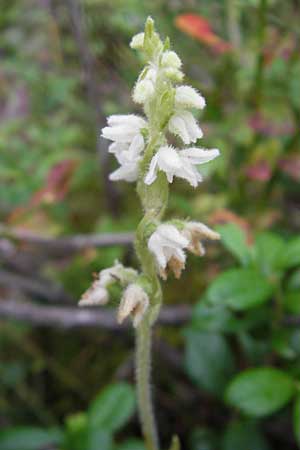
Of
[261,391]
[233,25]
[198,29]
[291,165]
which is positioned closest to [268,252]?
[261,391]

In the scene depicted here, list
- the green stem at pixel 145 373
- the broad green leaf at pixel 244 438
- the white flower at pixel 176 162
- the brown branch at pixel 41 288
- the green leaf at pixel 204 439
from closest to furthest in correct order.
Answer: the white flower at pixel 176 162 → the green stem at pixel 145 373 → the broad green leaf at pixel 244 438 → the green leaf at pixel 204 439 → the brown branch at pixel 41 288

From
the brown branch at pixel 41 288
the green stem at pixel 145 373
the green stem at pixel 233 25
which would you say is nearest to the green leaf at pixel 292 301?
the green stem at pixel 145 373

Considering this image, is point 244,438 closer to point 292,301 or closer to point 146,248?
point 292,301

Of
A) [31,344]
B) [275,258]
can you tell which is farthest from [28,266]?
[275,258]

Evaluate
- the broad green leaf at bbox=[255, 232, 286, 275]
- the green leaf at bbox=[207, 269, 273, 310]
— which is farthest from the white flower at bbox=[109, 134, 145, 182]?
the broad green leaf at bbox=[255, 232, 286, 275]

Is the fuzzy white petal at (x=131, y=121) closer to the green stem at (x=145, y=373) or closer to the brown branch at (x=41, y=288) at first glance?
the green stem at (x=145, y=373)

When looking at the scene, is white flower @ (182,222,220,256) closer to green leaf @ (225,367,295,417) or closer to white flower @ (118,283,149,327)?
white flower @ (118,283,149,327)

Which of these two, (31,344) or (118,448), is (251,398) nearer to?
(118,448)
